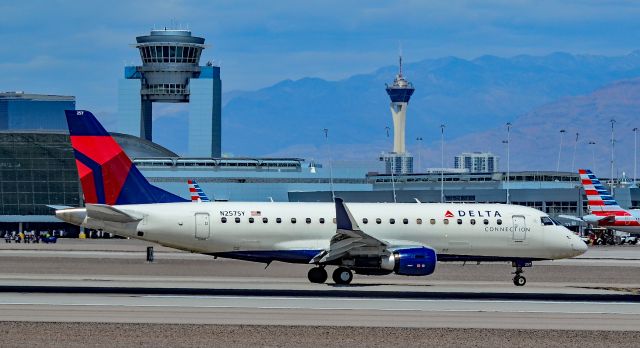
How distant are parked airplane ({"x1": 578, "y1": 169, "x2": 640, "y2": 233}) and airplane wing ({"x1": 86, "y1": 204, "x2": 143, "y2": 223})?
7525 centimetres

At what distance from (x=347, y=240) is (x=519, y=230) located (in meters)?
8.68

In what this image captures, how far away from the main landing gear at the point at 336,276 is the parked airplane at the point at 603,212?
7036 cm

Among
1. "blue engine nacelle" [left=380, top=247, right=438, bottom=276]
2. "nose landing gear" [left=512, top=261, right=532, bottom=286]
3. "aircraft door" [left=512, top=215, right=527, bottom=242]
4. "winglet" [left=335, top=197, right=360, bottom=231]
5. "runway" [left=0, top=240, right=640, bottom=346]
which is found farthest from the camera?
"aircraft door" [left=512, top=215, right=527, bottom=242]

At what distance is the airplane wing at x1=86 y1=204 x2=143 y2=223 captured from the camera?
5131 cm

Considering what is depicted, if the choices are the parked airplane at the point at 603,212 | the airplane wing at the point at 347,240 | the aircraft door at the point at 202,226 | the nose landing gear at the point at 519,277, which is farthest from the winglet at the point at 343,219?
the parked airplane at the point at 603,212

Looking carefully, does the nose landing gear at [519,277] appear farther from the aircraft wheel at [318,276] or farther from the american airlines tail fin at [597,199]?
the american airlines tail fin at [597,199]

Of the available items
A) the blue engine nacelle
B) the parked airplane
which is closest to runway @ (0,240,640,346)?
the blue engine nacelle

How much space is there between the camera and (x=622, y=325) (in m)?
38.7

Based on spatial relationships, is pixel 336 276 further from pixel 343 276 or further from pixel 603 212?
pixel 603 212

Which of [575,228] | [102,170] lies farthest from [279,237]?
[575,228]

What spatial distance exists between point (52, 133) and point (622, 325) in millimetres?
126967

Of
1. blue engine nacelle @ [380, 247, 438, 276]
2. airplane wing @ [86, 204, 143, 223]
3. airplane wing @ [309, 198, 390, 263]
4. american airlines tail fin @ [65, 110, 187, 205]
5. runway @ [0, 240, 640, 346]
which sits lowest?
runway @ [0, 240, 640, 346]

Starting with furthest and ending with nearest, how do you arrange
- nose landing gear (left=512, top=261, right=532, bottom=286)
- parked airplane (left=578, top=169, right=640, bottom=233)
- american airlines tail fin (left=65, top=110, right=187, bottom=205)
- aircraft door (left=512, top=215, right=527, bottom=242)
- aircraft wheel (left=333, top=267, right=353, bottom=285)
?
parked airplane (left=578, top=169, right=640, bottom=233), aircraft door (left=512, top=215, right=527, bottom=242), nose landing gear (left=512, top=261, right=532, bottom=286), aircraft wheel (left=333, top=267, right=353, bottom=285), american airlines tail fin (left=65, top=110, right=187, bottom=205)

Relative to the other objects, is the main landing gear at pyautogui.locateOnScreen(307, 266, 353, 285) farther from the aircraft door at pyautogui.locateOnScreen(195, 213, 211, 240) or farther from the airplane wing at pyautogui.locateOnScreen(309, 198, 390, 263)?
the aircraft door at pyautogui.locateOnScreen(195, 213, 211, 240)
